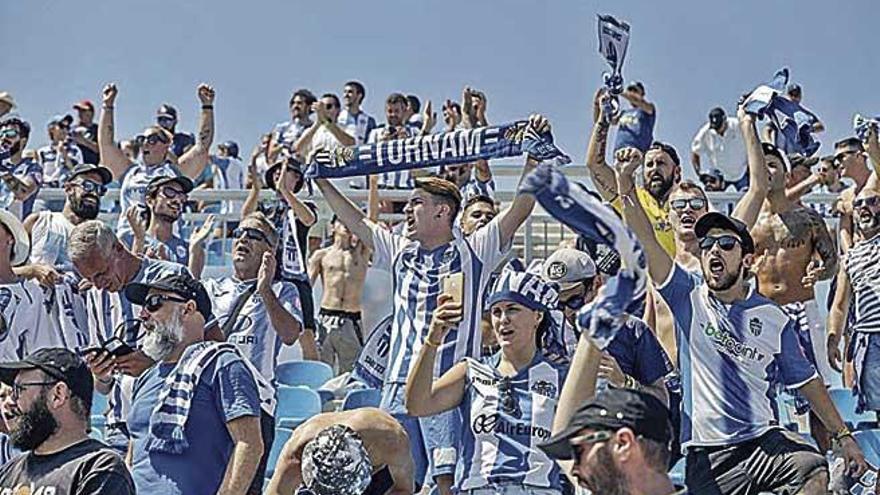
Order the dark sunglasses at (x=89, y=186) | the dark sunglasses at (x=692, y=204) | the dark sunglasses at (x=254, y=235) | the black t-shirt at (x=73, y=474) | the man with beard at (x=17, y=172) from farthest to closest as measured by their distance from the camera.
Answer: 1. the man with beard at (x=17, y=172)
2. the dark sunglasses at (x=89, y=186)
3. the dark sunglasses at (x=254, y=235)
4. the dark sunglasses at (x=692, y=204)
5. the black t-shirt at (x=73, y=474)

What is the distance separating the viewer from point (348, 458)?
462cm

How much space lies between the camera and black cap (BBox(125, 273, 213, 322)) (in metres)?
5.88

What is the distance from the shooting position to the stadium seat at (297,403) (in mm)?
8633

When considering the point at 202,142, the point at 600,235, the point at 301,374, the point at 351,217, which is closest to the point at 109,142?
the point at 202,142

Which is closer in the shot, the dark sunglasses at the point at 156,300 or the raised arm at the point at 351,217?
the dark sunglasses at the point at 156,300

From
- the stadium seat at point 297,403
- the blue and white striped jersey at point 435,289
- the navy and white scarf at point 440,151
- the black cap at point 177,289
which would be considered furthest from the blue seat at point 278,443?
the black cap at point 177,289

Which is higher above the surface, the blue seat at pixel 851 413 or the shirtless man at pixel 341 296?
the shirtless man at pixel 341 296

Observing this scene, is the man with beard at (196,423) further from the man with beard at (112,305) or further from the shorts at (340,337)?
the shorts at (340,337)

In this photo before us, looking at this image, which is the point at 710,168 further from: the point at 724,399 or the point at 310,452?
the point at 310,452

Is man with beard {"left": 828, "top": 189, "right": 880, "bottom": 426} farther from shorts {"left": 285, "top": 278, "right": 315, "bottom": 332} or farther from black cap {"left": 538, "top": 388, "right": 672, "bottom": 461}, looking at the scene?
black cap {"left": 538, "top": 388, "right": 672, "bottom": 461}

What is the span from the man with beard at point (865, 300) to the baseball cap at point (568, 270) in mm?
2061

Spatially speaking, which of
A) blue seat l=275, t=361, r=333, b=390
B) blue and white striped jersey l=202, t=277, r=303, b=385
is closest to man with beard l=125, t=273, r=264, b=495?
blue and white striped jersey l=202, t=277, r=303, b=385

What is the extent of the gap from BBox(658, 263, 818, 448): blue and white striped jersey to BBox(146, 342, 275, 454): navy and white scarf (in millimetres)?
1928

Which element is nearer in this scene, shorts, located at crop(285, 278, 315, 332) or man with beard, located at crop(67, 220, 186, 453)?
man with beard, located at crop(67, 220, 186, 453)
